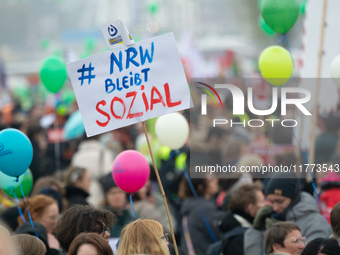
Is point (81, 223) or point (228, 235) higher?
point (81, 223)

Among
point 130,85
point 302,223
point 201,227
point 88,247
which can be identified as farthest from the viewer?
point 201,227

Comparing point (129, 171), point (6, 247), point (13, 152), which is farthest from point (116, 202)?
point (6, 247)

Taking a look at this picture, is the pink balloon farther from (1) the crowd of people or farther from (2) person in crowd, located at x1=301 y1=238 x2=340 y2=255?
(2) person in crowd, located at x1=301 y1=238 x2=340 y2=255

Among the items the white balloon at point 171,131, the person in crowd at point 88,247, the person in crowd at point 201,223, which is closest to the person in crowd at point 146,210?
the person in crowd at point 201,223

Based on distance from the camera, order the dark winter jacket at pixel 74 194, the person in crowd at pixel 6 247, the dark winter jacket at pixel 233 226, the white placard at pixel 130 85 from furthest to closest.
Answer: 1. the dark winter jacket at pixel 74 194
2. the dark winter jacket at pixel 233 226
3. the white placard at pixel 130 85
4. the person in crowd at pixel 6 247

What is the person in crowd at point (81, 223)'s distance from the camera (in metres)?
2.92

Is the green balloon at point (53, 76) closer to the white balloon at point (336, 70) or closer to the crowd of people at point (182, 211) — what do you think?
the crowd of people at point (182, 211)

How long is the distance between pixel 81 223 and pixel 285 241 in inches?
50.7

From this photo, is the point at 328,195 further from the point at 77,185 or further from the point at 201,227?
the point at 77,185

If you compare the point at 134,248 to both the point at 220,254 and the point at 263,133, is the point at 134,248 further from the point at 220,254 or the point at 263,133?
the point at 263,133

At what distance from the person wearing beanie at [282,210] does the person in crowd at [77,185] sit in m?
1.86

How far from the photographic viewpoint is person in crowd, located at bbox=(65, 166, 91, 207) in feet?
15.6

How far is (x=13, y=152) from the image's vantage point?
340 cm

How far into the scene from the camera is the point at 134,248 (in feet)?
8.43
